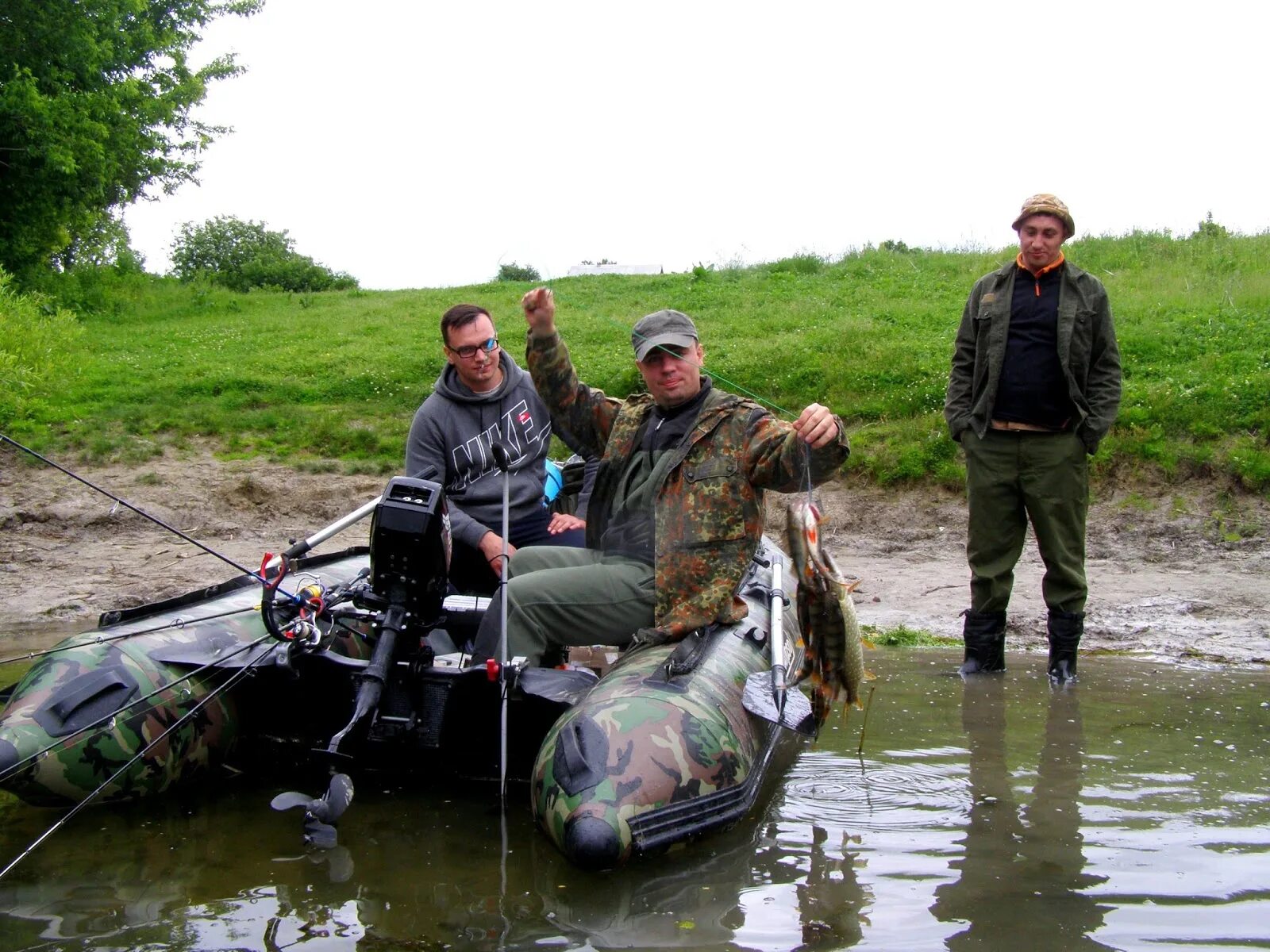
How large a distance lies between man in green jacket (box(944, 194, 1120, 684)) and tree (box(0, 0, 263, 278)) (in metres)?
14.8

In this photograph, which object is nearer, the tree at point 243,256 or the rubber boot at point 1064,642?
the rubber boot at point 1064,642

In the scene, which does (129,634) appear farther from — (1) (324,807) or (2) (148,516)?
(1) (324,807)

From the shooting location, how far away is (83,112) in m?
17.9

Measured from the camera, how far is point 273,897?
3803 millimetres

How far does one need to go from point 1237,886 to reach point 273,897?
2829mm

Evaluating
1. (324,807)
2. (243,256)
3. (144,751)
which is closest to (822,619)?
(324,807)

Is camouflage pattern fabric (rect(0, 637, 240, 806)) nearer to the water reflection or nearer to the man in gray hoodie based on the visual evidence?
the man in gray hoodie

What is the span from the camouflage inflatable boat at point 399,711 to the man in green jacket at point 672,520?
7.8 inches

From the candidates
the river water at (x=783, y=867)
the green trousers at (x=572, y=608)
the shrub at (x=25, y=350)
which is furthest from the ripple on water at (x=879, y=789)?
the shrub at (x=25, y=350)

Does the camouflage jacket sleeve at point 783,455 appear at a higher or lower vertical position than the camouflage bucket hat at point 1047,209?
lower

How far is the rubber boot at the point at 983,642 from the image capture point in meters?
6.55

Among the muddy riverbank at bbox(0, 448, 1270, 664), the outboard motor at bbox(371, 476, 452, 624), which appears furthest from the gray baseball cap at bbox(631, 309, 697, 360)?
the muddy riverbank at bbox(0, 448, 1270, 664)

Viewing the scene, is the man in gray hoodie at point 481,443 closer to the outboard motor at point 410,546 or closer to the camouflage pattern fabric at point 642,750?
the outboard motor at point 410,546

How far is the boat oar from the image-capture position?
4.26 meters
